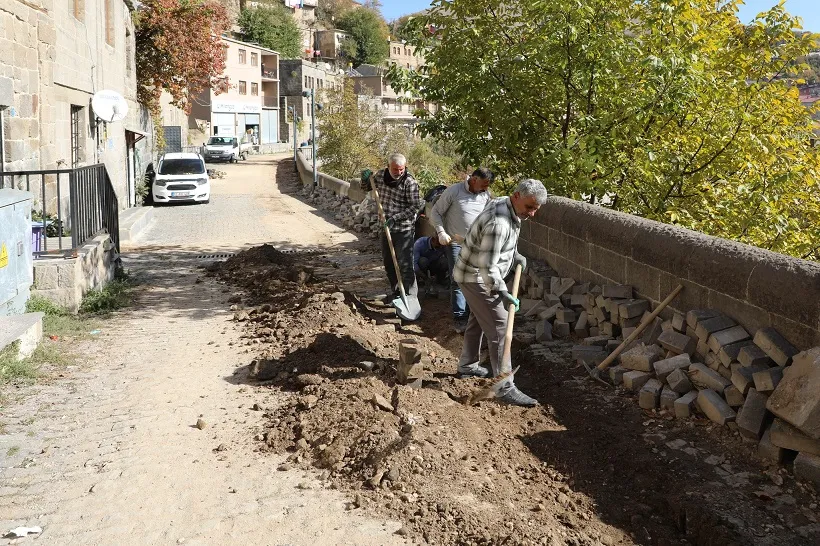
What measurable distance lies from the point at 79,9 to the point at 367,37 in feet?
315

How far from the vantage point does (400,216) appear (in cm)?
978

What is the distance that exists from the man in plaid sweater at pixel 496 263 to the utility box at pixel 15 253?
165 inches

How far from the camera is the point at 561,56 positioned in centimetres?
991

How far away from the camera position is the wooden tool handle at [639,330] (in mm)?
6879

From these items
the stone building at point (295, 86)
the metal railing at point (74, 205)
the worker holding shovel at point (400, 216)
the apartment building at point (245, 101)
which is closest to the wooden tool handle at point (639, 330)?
the worker holding shovel at point (400, 216)

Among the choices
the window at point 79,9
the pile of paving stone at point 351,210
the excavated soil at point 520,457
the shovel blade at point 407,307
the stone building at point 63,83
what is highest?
the window at point 79,9

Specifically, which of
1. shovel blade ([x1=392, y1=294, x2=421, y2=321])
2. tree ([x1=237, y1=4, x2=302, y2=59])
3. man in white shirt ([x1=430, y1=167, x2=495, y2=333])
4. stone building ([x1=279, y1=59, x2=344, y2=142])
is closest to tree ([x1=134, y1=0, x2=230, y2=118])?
shovel blade ([x1=392, y1=294, x2=421, y2=321])

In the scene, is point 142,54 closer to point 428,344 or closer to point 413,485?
point 428,344

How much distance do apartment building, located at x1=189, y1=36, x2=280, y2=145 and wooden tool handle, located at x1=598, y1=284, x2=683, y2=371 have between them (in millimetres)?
54928

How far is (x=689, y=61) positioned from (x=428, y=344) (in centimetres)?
422

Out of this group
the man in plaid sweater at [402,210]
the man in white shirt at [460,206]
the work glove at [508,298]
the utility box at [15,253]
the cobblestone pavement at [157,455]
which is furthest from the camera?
the man in plaid sweater at [402,210]

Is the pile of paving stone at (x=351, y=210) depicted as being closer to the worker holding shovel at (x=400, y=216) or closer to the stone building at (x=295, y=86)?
the worker holding shovel at (x=400, y=216)

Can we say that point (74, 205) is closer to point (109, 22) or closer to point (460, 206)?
point (460, 206)

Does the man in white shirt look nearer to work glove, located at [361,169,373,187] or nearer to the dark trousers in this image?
the dark trousers
